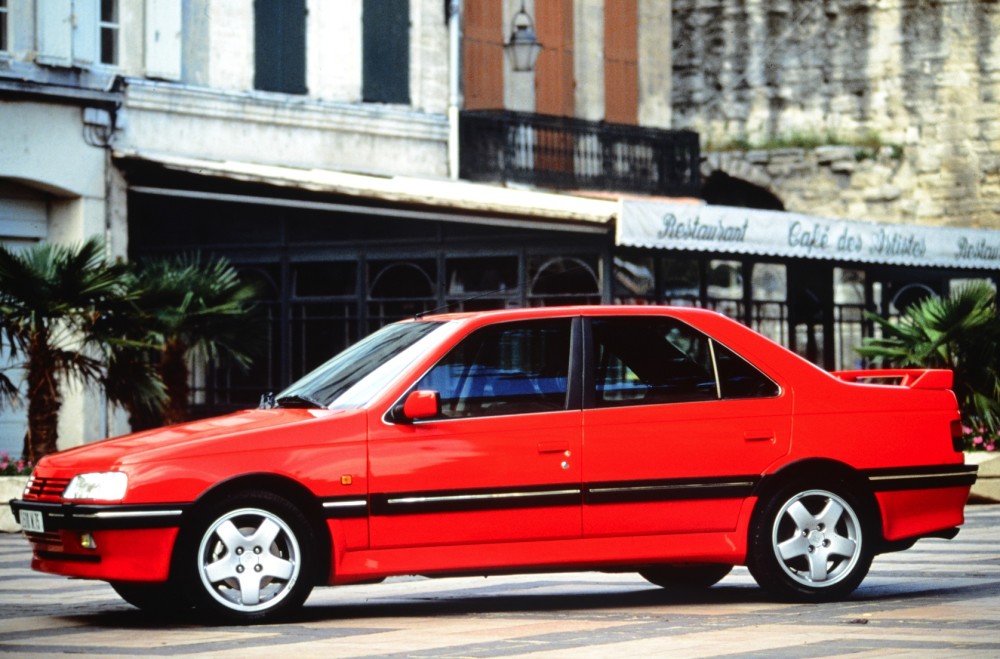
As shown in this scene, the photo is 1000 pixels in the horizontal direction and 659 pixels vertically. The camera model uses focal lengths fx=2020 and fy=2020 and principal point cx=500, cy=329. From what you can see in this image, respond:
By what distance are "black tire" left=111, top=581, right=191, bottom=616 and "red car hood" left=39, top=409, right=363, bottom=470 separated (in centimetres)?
72

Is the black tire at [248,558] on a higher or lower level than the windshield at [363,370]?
lower

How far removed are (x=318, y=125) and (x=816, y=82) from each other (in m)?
20.0

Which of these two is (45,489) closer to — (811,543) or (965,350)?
(811,543)

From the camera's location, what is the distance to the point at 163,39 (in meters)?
22.6

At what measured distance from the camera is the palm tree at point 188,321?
60.1 ft

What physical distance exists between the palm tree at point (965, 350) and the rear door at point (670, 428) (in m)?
9.82

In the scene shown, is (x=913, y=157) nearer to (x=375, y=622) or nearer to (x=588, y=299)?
(x=588, y=299)

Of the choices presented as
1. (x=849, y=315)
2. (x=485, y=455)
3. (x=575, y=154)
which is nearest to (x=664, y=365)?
(x=485, y=455)

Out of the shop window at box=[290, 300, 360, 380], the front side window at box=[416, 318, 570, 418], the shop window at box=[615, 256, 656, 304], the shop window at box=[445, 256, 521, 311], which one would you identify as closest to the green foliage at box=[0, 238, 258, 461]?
the shop window at box=[445, 256, 521, 311]

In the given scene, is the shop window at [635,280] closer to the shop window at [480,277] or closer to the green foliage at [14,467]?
the shop window at [480,277]

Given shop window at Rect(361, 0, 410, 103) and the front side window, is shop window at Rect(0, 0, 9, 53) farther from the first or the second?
the front side window

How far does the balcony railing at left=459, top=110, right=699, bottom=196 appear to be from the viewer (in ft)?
88.1

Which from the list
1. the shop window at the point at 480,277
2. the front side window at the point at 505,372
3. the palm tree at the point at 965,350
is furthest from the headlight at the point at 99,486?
the shop window at the point at 480,277

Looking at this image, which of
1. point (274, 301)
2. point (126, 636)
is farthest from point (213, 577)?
point (274, 301)
